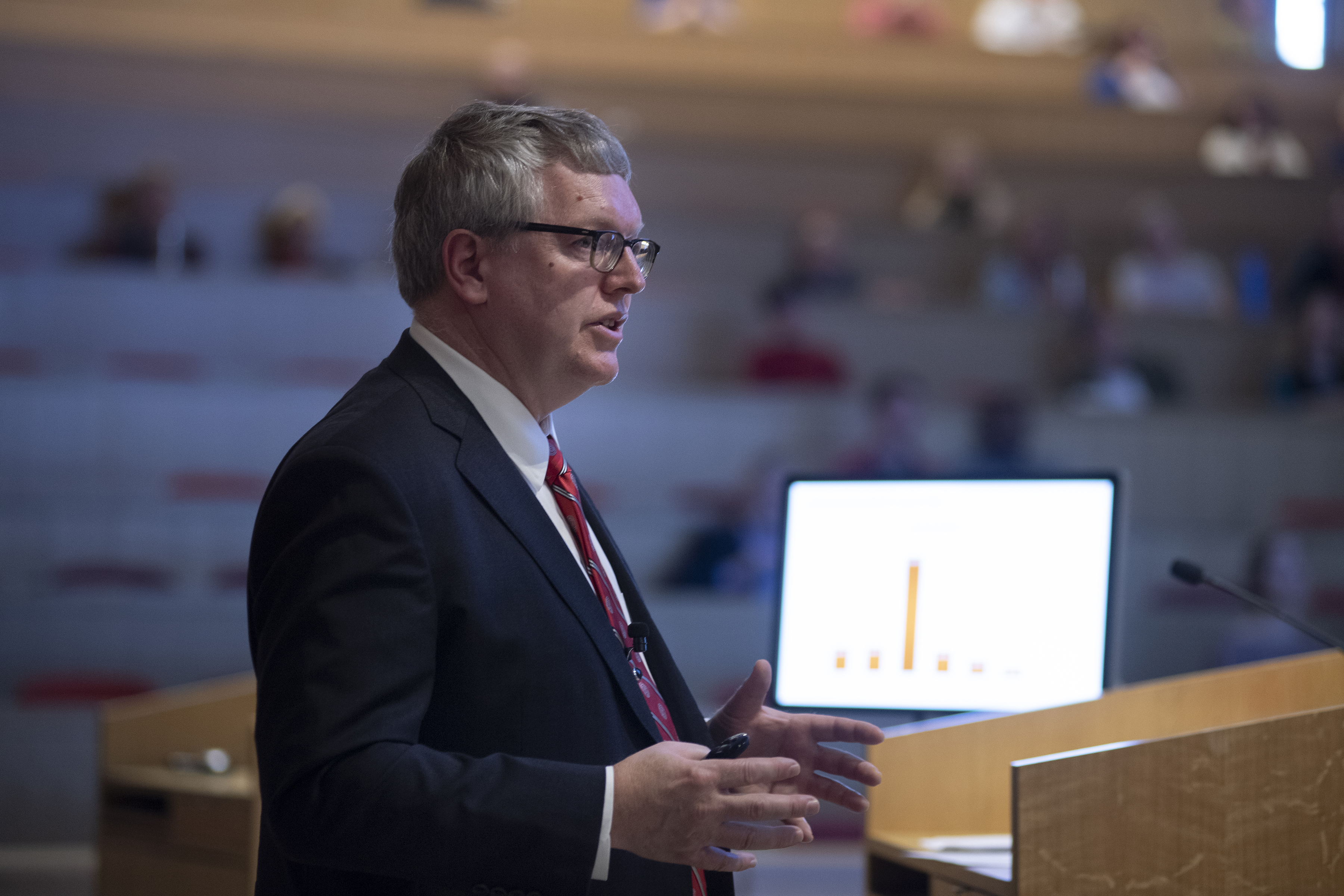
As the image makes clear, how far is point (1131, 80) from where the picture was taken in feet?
26.2

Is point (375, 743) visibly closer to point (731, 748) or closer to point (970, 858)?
point (731, 748)

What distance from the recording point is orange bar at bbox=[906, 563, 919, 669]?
2.06 m

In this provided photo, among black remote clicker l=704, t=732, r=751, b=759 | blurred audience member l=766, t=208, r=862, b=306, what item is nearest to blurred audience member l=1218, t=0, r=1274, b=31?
blurred audience member l=766, t=208, r=862, b=306

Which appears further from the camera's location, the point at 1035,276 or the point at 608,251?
the point at 1035,276

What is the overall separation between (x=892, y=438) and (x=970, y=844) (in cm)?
347

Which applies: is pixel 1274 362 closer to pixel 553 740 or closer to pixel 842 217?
pixel 842 217

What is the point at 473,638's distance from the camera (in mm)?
1189

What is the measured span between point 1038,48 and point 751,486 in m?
4.73

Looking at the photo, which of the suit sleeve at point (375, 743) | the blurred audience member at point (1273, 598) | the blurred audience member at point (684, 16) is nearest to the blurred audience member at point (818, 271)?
the blurred audience member at point (684, 16)

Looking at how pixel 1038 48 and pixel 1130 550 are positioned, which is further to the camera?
pixel 1038 48

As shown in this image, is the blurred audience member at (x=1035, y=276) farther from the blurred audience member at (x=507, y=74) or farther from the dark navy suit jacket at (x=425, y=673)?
the dark navy suit jacket at (x=425, y=673)

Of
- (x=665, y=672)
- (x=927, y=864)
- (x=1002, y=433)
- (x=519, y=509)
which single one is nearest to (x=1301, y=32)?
(x=1002, y=433)

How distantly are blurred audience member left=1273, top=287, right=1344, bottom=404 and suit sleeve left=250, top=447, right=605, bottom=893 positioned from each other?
5.89 metres

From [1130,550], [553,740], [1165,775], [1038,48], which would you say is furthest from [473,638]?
[1038,48]
